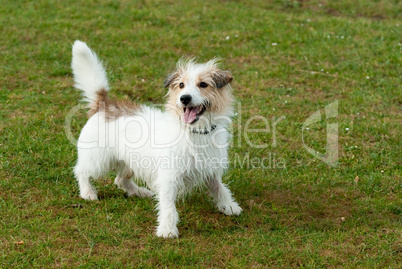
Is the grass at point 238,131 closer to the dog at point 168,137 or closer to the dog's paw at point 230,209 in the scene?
the dog's paw at point 230,209

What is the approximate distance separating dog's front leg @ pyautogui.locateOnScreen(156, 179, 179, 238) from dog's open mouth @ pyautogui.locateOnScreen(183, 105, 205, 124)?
2.11ft

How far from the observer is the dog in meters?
4.48

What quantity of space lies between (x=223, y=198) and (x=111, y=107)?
1.54 metres

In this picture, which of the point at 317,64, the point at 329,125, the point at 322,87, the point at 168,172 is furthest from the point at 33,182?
the point at 317,64

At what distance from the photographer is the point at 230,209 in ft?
16.1

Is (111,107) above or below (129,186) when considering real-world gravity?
above

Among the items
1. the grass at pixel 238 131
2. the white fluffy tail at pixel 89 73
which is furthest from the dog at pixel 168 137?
the grass at pixel 238 131

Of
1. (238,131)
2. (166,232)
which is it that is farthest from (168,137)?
(238,131)

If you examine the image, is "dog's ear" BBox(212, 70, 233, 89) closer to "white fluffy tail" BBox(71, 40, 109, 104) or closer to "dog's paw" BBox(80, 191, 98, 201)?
"white fluffy tail" BBox(71, 40, 109, 104)

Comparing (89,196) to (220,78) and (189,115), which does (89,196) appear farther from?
(220,78)

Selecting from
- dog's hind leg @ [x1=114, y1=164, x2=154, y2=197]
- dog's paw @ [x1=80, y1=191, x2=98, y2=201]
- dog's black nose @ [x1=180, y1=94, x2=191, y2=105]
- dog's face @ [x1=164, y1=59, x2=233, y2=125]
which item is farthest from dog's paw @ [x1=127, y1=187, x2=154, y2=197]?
dog's black nose @ [x1=180, y1=94, x2=191, y2=105]

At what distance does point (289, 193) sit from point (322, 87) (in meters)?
3.13

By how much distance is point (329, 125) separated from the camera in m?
6.82

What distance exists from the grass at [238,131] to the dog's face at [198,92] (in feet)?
3.72
